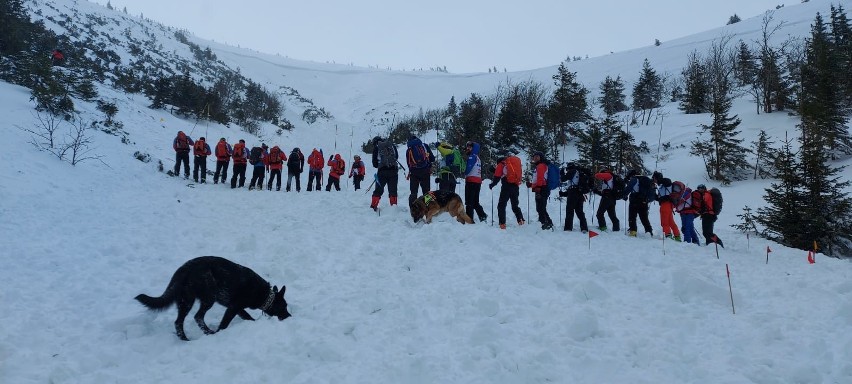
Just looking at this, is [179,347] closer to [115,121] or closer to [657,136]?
[115,121]

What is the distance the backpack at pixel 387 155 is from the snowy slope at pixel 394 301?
117 cm

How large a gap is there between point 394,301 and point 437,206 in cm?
452

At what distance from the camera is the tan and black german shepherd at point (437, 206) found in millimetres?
9359

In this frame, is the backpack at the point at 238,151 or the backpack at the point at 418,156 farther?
the backpack at the point at 238,151

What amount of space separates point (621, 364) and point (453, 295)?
2057 millimetres

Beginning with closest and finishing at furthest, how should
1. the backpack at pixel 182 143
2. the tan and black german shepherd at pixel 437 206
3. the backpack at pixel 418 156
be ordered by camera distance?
1. the tan and black german shepherd at pixel 437 206
2. the backpack at pixel 418 156
3. the backpack at pixel 182 143

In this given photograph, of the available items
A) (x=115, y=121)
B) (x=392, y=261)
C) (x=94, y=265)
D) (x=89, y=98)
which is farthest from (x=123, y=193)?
(x=89, y=98)

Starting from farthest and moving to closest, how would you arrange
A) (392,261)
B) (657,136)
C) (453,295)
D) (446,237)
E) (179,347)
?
(657,136), (446,237), (392,261), (453,295), (179,347)

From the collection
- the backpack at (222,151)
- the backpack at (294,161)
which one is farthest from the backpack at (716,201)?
the backpack at (222,151)

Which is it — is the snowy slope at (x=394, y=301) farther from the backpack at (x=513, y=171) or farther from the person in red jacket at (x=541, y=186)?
the backpack at (x=513, y=171)

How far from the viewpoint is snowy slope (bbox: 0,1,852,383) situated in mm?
3664

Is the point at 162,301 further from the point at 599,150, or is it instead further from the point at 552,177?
the point at 599,150

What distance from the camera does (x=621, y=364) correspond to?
3721 mm

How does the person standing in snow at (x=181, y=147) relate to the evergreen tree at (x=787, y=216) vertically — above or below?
above
